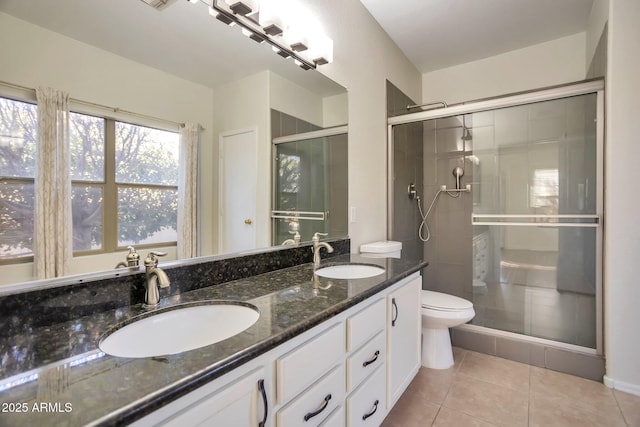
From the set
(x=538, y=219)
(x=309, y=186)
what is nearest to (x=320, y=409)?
(x=309, y=186)

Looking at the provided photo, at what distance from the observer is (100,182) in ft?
3.12

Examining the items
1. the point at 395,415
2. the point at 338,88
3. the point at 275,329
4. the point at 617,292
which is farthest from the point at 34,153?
the point at 617,292

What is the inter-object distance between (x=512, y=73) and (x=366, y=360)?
301cm

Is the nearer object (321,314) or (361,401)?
(321,314)

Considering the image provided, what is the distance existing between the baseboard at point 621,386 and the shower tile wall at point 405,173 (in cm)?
147

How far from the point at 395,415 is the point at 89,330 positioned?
1.55m

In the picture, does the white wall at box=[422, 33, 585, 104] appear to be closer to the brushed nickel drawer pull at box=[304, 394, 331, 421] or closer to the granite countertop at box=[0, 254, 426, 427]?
the granite countertop at box=[0, 254, 426, 427]

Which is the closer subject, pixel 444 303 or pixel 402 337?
pixel 402 337

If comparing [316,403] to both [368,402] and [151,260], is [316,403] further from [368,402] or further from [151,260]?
[151,260]

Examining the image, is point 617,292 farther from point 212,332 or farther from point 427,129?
point 212,332

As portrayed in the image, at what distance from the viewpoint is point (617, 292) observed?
6.03 feet

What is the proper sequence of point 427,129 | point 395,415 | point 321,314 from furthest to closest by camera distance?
point 427,129 → point 395,415 → point 321,314

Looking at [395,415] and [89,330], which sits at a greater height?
[89,330]

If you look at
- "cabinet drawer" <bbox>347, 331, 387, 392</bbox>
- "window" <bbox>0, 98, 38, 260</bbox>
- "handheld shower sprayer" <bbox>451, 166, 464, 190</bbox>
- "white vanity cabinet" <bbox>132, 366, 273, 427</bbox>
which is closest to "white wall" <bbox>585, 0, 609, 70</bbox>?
"handheld shower sprayer" <bbox>451, 166, 464, 190</bbox>
